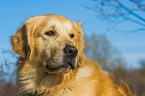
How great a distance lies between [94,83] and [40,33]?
4.94 feet

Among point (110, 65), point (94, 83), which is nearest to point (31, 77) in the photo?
point (94, 83)

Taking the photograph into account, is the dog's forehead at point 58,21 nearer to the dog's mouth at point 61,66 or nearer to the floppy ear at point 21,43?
the floppy ear at point 21,43

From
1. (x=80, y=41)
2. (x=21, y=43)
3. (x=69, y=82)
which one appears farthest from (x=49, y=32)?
(x=69, y=82)

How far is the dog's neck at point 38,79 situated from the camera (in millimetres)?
3668

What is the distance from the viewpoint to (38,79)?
3.82 metres

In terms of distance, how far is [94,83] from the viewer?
11.7ft

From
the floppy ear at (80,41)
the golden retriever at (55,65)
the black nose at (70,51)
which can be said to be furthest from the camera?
the floppy ear at (80,41)

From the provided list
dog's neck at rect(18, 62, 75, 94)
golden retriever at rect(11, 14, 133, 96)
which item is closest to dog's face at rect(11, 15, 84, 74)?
golden retriever at rect(11, 14, 133, 96)

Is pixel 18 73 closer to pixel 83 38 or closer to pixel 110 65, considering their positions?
pixel 83 38

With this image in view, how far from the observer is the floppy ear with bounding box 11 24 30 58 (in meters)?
3.82

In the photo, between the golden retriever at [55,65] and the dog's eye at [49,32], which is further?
the dog's eye at [49,32]

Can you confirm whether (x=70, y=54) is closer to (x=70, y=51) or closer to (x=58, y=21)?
(x=70, y=51)

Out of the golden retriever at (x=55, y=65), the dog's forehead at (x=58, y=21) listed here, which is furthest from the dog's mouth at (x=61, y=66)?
the dog's forehead at (x=58, y=21)

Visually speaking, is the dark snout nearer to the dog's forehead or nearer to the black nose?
the black nose
